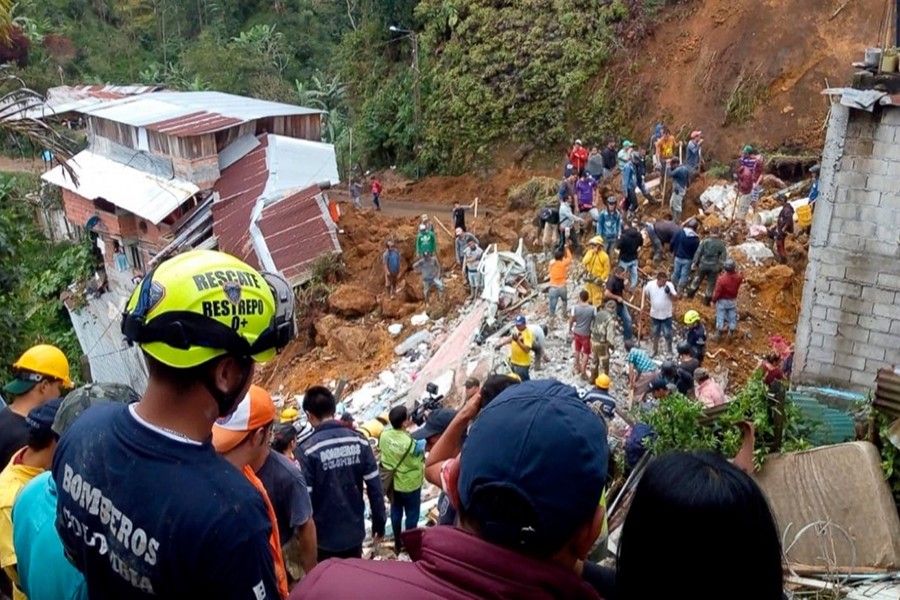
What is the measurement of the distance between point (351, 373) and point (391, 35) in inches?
663

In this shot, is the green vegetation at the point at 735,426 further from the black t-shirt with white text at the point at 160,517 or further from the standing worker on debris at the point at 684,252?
the standing worker on debris at the point at 684,252

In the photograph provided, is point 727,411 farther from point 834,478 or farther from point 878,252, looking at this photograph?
point 878,252

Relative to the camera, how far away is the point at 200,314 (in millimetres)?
2070

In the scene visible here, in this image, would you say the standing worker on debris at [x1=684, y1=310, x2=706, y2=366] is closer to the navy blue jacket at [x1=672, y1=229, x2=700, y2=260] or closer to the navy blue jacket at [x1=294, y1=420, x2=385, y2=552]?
the navy blue jacket at [x1=672, y1=229, x2=700, y2=260]

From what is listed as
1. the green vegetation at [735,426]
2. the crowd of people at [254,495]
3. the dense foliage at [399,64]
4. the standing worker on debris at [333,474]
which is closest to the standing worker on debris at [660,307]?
the green vegetation at [735,426]

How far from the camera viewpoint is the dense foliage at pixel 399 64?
23703 millimetres

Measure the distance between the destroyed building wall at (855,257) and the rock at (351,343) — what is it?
28.6 ft

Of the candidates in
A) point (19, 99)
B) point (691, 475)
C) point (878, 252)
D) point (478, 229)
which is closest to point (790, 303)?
point (878, 252)

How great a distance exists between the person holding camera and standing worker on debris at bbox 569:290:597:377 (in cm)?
497

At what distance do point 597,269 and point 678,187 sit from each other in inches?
183

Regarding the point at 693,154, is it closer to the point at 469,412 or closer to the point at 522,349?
the point at 522,349

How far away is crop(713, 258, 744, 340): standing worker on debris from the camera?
37.5ft

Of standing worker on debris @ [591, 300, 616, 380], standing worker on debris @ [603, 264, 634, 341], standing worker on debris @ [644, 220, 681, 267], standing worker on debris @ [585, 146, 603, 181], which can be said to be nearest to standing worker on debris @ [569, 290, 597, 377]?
standing worker on debris @ [591, 300, 616, 380]

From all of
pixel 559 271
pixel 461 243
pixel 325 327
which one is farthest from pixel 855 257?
pixel 325 327
